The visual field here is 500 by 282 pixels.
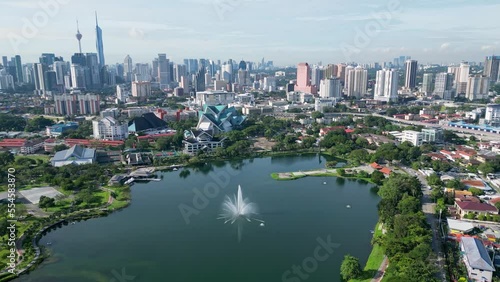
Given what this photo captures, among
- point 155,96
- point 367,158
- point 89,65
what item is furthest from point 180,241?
point 89,65

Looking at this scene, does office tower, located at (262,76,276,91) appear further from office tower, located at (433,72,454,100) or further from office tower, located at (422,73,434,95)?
office tower, located at (433,72,454,100)

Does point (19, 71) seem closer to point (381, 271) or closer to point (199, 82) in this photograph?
point (199, 82)

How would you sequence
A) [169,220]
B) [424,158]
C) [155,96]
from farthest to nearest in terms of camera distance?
[155,96], [424,158], [169,220]

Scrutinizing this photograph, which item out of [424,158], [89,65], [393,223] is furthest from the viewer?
[89,65]

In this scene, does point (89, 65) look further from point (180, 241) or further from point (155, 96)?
point (180, 241)

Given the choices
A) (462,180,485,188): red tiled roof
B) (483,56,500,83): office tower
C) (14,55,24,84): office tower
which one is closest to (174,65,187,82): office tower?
(14,55,24,84): office tower

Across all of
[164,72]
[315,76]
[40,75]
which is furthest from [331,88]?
[40,75]
